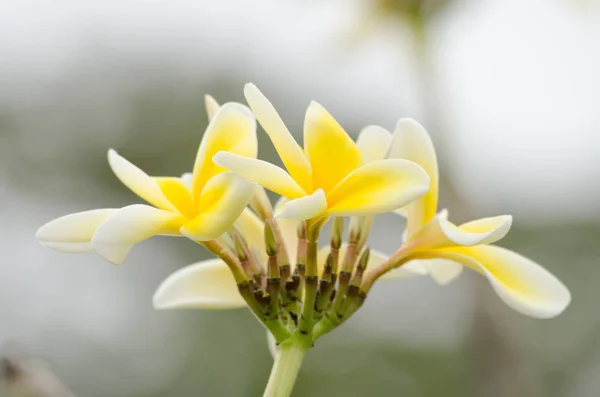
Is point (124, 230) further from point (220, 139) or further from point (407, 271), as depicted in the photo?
point (407, 271)

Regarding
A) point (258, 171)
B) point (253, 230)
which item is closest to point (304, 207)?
point (258, 171)

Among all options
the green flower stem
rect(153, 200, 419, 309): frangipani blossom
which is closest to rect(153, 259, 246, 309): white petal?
rect(153, 200, 419, 309): frangipani blossom

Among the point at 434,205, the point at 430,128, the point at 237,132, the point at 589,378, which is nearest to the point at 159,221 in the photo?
the point at 237,132

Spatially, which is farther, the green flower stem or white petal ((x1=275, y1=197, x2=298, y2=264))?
Result: white petal ((x1=275, y1=197, x2=298, y2=264))

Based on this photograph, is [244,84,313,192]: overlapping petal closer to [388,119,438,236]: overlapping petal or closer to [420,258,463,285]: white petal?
[388,119,438,236]: overlapping petal

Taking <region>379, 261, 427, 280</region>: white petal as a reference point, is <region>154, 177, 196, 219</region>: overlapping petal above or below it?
above

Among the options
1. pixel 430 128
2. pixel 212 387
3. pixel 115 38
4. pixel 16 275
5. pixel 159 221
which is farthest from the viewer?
pixel 115 38

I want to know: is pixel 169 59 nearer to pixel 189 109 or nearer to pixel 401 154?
pixel 189 109

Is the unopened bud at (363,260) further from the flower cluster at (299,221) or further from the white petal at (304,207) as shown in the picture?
the white petal at (304,207)
